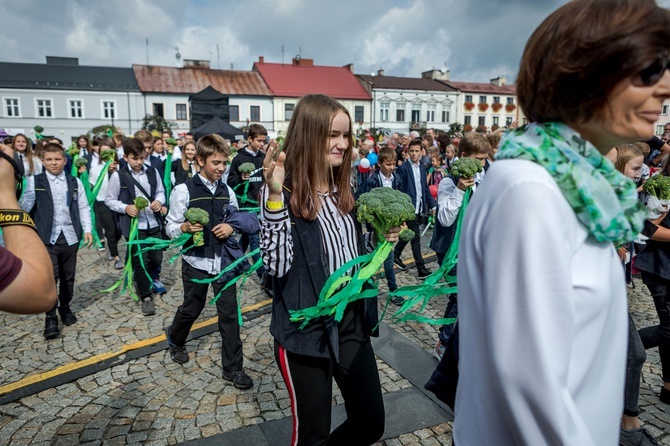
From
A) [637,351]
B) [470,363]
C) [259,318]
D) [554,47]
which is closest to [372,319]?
[470,363]

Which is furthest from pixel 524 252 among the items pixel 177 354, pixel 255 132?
pixel 255 132

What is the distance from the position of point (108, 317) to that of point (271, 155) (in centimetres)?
479

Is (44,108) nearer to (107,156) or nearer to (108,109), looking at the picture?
(108,109)

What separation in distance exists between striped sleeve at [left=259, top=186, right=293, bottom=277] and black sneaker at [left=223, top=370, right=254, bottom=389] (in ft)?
7.03

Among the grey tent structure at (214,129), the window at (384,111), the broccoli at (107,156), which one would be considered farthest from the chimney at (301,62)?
the broccoli at (107,156)

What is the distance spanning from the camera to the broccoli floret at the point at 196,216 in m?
4.24

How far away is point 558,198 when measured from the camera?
108 cm

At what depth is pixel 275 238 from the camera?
2.29m

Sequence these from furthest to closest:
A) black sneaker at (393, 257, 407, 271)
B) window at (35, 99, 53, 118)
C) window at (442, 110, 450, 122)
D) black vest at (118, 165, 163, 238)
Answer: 1. window at (442, 110, 450, 122)
2. window at (35, 99, 53, 118)
3. black sneaker at (393, 257, 407, 271)
4. black vest at (118, 165, 163, 238)

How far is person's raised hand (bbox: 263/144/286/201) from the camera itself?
2.27 metres

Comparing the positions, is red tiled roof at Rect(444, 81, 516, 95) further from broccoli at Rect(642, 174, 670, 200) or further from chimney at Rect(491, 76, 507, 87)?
broccoli at Rect(642, 174, 670, 200)

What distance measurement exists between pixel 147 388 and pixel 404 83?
2299 inches

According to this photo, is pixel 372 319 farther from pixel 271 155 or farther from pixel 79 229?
pixel 79 229

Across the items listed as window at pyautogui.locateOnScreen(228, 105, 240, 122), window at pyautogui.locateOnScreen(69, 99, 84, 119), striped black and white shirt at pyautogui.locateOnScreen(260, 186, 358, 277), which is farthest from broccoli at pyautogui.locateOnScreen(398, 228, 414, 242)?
window at pyautogui.locateOnScreen(69, 99, 84, 119)
